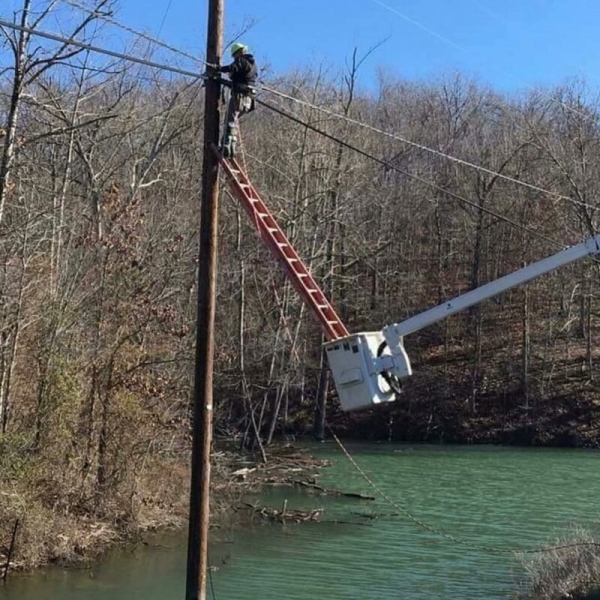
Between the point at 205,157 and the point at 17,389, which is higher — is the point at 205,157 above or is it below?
above

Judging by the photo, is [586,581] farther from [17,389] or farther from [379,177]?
[379,177]

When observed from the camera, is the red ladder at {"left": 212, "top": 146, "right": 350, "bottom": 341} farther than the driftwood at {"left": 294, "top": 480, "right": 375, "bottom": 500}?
No

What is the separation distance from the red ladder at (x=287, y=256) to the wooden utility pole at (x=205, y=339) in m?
0.24

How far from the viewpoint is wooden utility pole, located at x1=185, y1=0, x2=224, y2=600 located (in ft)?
34.6

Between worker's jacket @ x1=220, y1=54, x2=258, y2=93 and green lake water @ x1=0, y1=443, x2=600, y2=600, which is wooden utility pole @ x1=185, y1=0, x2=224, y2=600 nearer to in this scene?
worker's jacket @ x1=220, y1=54, x2=258, y2=93

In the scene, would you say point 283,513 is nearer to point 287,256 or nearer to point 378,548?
point 378,548

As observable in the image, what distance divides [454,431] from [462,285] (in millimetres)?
13329

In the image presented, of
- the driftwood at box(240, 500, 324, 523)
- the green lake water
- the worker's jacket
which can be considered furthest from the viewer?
the driftwood at box(240, 500, 324, 523)

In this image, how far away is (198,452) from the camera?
10.6 metres

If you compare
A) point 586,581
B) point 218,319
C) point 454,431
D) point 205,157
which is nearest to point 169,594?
→ point 586,581

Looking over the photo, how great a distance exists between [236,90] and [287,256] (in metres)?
2.00

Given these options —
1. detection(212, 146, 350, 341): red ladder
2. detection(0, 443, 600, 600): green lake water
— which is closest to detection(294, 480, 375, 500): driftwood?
detection(0, 443, 600, 600): green lake water

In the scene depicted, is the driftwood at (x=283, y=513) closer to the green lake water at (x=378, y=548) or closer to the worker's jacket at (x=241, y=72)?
the green lake water at (x=378, y=548)

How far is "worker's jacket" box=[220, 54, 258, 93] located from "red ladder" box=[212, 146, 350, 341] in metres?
0.76
